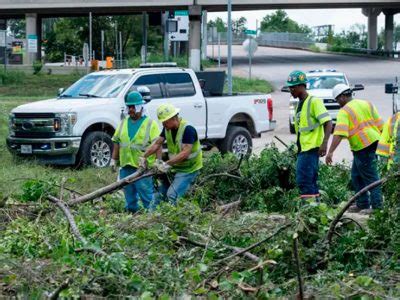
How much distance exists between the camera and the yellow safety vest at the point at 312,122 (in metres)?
10.6

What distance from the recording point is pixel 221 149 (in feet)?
59.2

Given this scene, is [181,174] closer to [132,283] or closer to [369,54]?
[132,283]

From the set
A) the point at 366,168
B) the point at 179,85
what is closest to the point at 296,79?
the point at 366,168

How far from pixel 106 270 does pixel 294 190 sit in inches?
231

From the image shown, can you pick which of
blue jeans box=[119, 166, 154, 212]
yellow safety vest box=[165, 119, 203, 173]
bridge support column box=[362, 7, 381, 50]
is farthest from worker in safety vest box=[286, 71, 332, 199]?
bridge support column box=[362, 7, 381, 50]

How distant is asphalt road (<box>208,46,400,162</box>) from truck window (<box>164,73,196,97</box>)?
509cm

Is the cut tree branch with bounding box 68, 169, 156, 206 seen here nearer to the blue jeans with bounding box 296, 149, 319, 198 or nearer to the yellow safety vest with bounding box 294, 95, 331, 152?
the blue jeans with bounding box 296, 149, 319, 198

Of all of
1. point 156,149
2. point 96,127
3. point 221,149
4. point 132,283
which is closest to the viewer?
point 132,283

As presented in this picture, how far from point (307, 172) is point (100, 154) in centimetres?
649

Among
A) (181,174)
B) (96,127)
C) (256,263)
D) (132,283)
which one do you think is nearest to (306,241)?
(256,263)

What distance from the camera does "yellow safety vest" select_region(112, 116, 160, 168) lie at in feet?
34.5

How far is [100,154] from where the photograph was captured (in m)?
16.2

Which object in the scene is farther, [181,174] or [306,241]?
[181,174]

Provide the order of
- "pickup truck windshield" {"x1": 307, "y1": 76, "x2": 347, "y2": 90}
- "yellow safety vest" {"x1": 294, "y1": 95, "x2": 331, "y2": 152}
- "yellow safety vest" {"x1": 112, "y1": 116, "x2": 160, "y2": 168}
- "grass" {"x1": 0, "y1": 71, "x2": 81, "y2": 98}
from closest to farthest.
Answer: "yellow safety vest" {"x1": 112, "y1": 116, "x2": 160, "y2": 168}, "yellow safety vest" {"x1": 294, "y1": 95, "x2": 331, "y2": 152}, "pickup truck windshield" {"x1": 307, "y1": 76, "x2": 347, "y2": 90}, "grass" {"x1": 0, "y1": 71, "x2": 81, "y2": 98}
